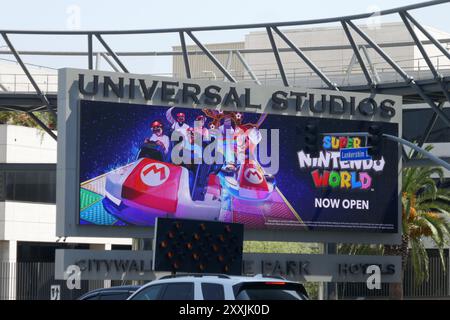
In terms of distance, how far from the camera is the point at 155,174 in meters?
42.1

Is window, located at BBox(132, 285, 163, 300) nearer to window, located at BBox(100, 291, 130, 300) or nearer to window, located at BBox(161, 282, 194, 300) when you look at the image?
window, located at BBox(161, 282, 194, 300)

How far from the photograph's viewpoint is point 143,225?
41625 mm

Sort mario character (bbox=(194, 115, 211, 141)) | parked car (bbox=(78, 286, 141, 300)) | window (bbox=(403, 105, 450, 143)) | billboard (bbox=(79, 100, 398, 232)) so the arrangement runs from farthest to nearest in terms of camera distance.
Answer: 1. window (bbox=(403, 105, 450, 143))
2. mario character (bbox=(194, 115, 211, 141))
3. billboard (bbox=(79, 100, 398, 232))
4. parked car (bbox=(78, 286, 141, 300))

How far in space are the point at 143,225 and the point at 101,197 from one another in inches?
73.6

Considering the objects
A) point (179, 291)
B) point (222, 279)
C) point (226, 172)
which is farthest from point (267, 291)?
point (226, 172)

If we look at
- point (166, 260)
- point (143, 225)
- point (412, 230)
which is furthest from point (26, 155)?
point (166, 260)

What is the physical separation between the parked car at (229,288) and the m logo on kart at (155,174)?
76.1 feet

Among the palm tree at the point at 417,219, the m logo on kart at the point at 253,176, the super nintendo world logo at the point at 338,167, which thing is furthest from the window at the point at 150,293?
the palm tree at the point at 417,219

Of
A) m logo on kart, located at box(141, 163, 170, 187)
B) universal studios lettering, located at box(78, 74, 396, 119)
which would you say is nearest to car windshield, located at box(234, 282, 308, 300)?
m logo on kart, located at box(141, 163, 170, 187)

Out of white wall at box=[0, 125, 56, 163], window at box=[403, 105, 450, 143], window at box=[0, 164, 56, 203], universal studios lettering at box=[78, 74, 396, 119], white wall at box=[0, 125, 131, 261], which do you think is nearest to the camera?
universal studios lettering at box=[78, 74, 396, 119]

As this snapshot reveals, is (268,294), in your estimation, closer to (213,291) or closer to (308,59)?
(213,291)

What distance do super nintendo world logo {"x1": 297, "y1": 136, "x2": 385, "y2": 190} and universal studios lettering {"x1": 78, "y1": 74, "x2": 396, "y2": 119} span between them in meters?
1.49

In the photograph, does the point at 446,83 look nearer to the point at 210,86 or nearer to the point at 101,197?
the point at 210,86

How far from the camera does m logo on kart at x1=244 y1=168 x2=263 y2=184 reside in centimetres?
4384
